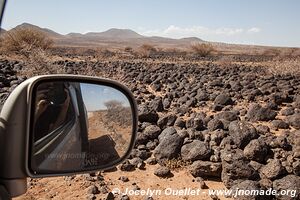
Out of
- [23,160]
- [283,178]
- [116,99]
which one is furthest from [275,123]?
[23,160]

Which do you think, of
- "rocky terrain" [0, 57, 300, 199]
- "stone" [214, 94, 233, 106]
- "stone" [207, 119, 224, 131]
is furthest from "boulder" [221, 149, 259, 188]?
"stone" [214, 94, 233, 106]

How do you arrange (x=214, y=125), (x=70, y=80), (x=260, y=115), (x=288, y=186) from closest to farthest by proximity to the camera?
(x=70, y=80) < (x=288, y=186) < (x=214, y=125) < (x=260, y=115)

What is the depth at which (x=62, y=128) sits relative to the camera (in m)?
1.82

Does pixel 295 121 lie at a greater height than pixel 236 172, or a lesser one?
greater

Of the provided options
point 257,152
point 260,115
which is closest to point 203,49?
point 260,115

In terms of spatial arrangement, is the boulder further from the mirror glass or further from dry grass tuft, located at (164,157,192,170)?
the mirror glass

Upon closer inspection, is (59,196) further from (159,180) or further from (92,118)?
(92,118)

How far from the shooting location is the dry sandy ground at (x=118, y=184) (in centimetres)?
529

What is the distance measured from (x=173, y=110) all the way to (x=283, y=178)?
235 inches

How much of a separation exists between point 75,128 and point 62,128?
0.57ft

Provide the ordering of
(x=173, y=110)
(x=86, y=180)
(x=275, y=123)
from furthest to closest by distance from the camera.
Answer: (x=173, y=110), (x=275, y=123), (x=86, y=180)

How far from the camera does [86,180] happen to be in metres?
5.74

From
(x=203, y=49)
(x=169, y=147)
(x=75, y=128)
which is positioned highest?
(x=75, y=128)

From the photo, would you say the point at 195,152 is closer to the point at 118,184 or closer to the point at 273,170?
the point at 273,170
